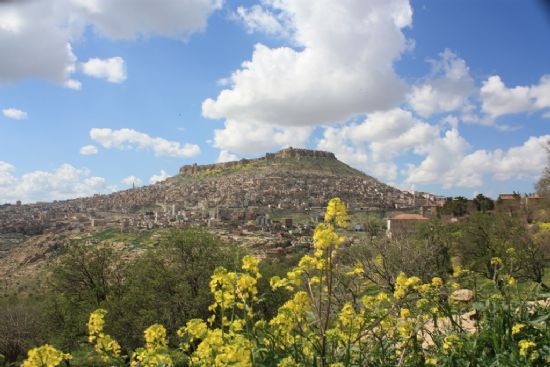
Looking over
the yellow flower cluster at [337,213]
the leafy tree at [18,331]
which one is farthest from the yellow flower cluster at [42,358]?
the leafy tree at [18,331]

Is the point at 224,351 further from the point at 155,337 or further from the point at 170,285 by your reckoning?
the point at 170,285

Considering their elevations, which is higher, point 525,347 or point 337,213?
point 337,213

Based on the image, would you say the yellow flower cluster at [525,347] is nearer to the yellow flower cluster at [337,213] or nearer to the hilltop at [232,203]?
the yellow flower cluster at [337,213]

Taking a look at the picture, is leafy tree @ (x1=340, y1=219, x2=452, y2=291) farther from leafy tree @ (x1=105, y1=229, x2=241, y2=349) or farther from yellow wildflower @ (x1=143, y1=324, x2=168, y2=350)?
yellow wildflower @ (x1=143, y1=324, x2=168, y2=350)

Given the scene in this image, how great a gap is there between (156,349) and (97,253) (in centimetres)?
2772

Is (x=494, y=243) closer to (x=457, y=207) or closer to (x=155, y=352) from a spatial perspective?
(x=155, y=352)

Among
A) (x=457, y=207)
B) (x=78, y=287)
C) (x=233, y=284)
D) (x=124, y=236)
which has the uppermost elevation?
(x=457, y=207)

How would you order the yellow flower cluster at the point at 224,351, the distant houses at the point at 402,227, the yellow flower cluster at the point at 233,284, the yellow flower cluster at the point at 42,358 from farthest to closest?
the distant houses at the point at 402,227, the yellow flower cluster at the point at 233,284, the yellow flower cluster at the point at 42,358, the yellow flower cluster at the point at 224,351

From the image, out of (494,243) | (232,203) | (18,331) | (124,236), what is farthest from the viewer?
(232,203)

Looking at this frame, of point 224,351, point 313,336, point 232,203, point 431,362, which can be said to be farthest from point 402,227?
point 232,203

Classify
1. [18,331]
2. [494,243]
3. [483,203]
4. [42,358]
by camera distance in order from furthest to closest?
[483,203]
[494,243]
[18,331]
[42,358]

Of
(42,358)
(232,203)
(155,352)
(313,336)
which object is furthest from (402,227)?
(232,203)

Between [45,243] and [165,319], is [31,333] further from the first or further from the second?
[45,243]

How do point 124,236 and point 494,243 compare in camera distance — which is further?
point 124,236
